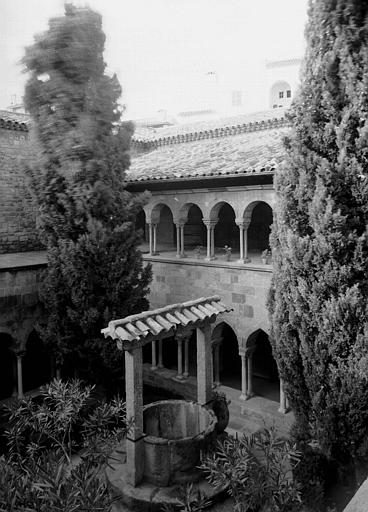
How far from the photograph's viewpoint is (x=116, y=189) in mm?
8594

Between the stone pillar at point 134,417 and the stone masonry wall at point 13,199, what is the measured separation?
6.90 m

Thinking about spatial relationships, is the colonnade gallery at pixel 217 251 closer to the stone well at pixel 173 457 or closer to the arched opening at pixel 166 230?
the arched opening at pixel 166 230

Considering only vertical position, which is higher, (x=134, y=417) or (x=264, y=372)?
(x=134, y=417)

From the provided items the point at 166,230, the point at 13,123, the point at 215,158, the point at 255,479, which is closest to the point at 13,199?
the point at 13,123

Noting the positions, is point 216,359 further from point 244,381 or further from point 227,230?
point 227,230

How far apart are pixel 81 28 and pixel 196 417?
703 cm

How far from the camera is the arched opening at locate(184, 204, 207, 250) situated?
41.1 ft

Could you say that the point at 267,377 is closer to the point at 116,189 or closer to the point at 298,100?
the point at 116,189

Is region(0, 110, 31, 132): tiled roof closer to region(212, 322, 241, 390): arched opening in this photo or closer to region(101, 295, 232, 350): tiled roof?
region(212, 322, 241, 390): arched opening

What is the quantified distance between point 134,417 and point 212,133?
9931mm

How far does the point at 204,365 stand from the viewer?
20.9 feet

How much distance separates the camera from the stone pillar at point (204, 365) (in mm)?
6320

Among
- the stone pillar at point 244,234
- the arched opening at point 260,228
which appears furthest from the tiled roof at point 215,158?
the arched opening at point 260,228

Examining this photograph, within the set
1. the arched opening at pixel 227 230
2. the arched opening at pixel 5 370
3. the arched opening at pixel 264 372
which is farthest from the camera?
the arched opening at pixel 227 230
